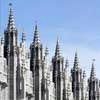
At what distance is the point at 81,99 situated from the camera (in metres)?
72.1

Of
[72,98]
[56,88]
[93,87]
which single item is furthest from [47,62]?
[93,87]

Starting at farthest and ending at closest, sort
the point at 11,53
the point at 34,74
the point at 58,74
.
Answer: the point at 58,74
the point at 34,74
the point at 11,53

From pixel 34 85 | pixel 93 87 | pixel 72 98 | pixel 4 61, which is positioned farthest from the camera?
pixel 93 87

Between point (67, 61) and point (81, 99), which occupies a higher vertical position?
point (67, 61)

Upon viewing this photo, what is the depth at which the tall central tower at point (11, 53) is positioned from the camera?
171 feet

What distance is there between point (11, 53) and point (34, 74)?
20.3 ft

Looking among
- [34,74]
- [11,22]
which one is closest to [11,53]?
[11,22]

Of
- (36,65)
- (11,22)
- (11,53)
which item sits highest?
(11,22)

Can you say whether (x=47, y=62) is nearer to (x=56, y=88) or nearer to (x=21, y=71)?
(x=56, y=88)

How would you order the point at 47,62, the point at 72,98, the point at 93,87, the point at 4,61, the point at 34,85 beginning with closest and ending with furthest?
the point at 4,61 → the point at 34,85 → the point at 47,62 → the point at 72,98 → the point at 93,87

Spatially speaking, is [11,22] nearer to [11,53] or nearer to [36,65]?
[11,53]

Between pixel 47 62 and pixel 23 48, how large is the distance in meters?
5.31

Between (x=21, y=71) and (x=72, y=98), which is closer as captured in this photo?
(x=21, y=71)

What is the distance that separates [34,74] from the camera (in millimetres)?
58375
